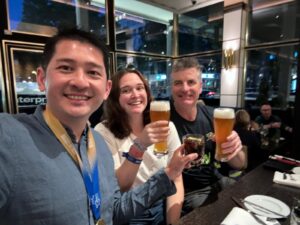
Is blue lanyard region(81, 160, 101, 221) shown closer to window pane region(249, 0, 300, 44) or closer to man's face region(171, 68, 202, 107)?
man's face region(171, 68, 202, 107)

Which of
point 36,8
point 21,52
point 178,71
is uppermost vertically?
point 36,8

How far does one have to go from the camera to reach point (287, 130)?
473 centimetres

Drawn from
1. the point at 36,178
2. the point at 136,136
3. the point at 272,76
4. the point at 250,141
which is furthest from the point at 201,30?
the point at 36,178

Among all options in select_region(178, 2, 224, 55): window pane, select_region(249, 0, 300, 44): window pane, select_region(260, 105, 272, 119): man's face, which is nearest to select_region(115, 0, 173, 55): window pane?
select_region(178, 2, 224, 55): window pane

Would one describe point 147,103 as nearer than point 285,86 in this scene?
Yes

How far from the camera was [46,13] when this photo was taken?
4656 millimetres

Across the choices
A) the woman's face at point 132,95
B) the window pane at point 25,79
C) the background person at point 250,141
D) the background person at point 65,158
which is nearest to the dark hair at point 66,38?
the background person at point 65,158

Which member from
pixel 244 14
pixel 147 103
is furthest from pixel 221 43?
pixel 147 103

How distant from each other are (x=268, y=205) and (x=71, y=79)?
1.16 metres

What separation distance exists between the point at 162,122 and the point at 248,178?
0.74 m

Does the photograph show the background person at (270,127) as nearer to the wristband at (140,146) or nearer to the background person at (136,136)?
the background person at (136,136)

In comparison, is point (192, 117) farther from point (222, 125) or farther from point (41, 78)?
point (41, 78)

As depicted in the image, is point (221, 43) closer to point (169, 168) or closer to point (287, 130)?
point (287, 130)

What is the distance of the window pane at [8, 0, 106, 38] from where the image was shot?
4309mm
